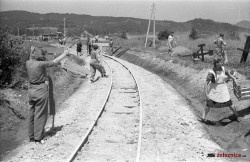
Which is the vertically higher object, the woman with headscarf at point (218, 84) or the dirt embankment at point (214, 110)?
the woman with headscarf at point (218, 84)

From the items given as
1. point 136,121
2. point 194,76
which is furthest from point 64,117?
point 194,76

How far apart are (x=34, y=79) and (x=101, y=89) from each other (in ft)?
23.6

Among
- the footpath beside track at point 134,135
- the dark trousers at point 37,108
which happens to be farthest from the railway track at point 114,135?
the dark trousers at point 37,108

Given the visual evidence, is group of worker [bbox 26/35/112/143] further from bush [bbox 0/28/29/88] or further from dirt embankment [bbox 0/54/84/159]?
bush [bbox 0/28/29/88]

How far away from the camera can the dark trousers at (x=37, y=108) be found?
7.21 metres

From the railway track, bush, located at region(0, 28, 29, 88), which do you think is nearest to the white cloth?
the railway track

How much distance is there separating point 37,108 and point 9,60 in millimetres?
5570

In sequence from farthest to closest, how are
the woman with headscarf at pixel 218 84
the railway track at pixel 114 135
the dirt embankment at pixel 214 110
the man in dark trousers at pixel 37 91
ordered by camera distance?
the woman with headscarf at pixel 218 84
the dirt embankment at pixel 214 110
the man in dark trousers at pixel 37 91
the railway track at pixel 114 135

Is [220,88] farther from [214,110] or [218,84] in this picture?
[214,110]

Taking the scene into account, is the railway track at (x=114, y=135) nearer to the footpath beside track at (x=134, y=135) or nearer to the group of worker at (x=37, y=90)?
the footpath beside track at (x=134, y=135)

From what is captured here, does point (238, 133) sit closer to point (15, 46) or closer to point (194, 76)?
point (194, 76)

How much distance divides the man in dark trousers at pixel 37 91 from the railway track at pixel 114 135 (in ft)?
3.55

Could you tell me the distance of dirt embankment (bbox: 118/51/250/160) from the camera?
7887 millimetres

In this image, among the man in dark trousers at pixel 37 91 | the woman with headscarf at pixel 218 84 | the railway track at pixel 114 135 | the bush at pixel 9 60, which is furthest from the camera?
the bush at pixel 9 60
